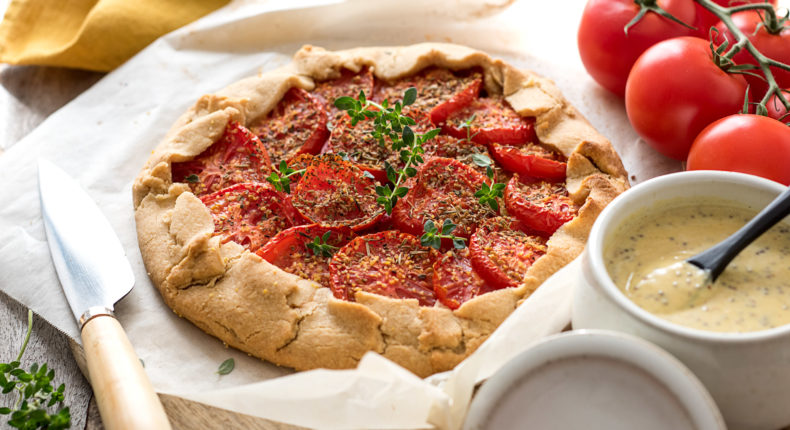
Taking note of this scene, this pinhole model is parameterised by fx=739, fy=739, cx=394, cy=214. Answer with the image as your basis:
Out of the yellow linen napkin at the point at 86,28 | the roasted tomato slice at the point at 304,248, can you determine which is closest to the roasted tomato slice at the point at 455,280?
the roasted tomato slice at the point at 304,248

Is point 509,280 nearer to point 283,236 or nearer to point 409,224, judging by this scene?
point 409,224

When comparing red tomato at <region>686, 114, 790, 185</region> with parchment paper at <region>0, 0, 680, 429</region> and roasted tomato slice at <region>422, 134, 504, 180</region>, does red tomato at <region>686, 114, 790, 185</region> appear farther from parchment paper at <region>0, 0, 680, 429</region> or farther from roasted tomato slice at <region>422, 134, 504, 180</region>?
roasted tomato slice at <region>422, 134, 504, 180</region>

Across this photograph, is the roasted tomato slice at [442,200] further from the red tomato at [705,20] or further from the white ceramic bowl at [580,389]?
the red tomato at [705,20]

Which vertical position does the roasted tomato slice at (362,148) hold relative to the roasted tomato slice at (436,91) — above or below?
below

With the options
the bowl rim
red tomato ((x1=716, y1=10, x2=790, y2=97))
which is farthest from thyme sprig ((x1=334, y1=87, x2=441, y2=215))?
red tomato ((x1=716, y1=10, x2=790, y2=97))

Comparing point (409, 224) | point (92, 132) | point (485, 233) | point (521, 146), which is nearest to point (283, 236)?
point (409, 224)

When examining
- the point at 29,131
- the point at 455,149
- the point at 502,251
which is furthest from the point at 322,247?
the point at 29,131
